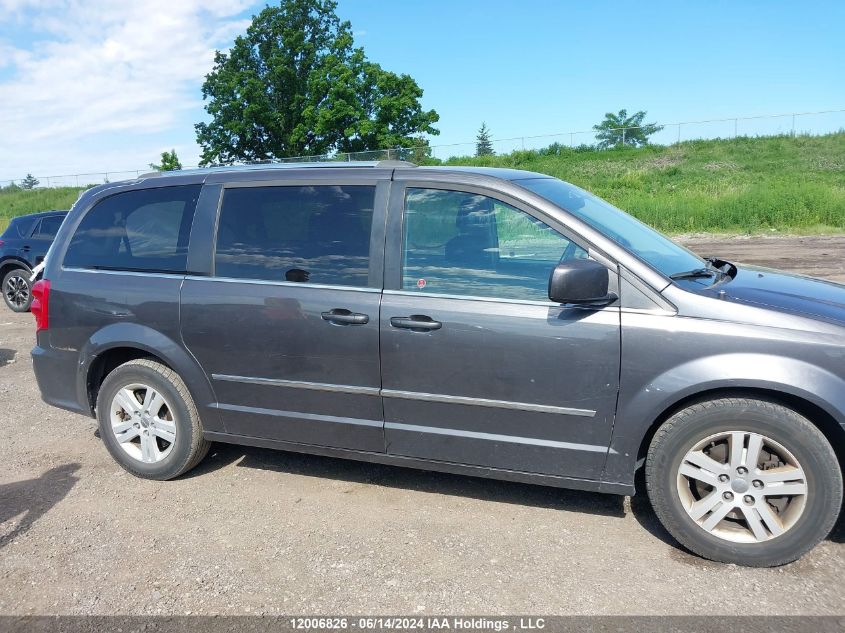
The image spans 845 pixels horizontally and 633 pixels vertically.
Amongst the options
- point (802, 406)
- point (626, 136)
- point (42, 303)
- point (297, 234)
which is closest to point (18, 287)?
point (42, 303)

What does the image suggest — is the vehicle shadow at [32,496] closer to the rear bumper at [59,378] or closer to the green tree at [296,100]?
the rear bumper at [59,378]

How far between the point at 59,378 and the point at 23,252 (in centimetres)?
853

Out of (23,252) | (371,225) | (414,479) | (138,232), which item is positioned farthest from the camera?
(23,252)

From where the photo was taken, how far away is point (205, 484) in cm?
429

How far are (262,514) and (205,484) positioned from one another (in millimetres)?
641

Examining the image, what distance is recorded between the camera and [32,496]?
419 cm

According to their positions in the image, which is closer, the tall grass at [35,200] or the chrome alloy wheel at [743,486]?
A: the chrome alloy wheel at [743,486]

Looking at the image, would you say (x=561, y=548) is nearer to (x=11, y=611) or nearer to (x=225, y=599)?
(x=225, y=599)

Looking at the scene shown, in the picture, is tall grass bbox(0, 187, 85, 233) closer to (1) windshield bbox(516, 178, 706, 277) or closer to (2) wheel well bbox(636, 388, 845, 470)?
(1) windshield bbox(516, 178, 706, 277)

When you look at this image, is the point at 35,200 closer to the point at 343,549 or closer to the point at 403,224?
the point at 403,224

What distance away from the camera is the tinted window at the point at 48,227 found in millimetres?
11859

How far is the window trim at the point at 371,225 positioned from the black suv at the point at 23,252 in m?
9.02

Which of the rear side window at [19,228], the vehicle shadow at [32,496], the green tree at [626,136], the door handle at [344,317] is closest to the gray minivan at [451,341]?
the door handle at [344,317]

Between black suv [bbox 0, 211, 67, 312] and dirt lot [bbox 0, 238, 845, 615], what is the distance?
27.0ft
